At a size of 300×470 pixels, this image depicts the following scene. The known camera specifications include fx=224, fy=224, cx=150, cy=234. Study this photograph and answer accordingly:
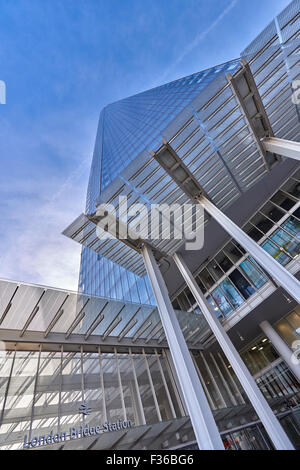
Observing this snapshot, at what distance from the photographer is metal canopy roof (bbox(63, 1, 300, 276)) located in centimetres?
966

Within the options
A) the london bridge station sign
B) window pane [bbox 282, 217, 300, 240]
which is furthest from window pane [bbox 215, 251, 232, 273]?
the london bridge station sign

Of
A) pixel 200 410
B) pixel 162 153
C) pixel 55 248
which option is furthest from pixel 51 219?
pixel 200 410

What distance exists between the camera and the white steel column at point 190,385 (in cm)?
631

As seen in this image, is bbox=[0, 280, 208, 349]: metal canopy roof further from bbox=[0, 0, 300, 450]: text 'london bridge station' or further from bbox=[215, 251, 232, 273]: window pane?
bbox=[215, 251, 232, 273]: window pane

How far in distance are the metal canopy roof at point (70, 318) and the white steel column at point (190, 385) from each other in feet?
9.23

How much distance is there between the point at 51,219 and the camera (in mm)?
19297

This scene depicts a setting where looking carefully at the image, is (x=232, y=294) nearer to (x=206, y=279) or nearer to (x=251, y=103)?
(x=206, y=279)

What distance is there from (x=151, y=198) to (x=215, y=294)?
34.4 ft

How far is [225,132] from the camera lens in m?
11.5

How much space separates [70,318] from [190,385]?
19.1ft

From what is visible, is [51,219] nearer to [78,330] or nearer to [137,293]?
[137,293]

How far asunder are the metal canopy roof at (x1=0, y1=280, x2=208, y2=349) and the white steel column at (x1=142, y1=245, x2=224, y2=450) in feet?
9.23

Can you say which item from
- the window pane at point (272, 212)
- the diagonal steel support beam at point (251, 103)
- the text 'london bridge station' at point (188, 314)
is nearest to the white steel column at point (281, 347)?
the text 'london bridge station' at point (188, 314)

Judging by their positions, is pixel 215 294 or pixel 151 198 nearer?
pixel 151 198
